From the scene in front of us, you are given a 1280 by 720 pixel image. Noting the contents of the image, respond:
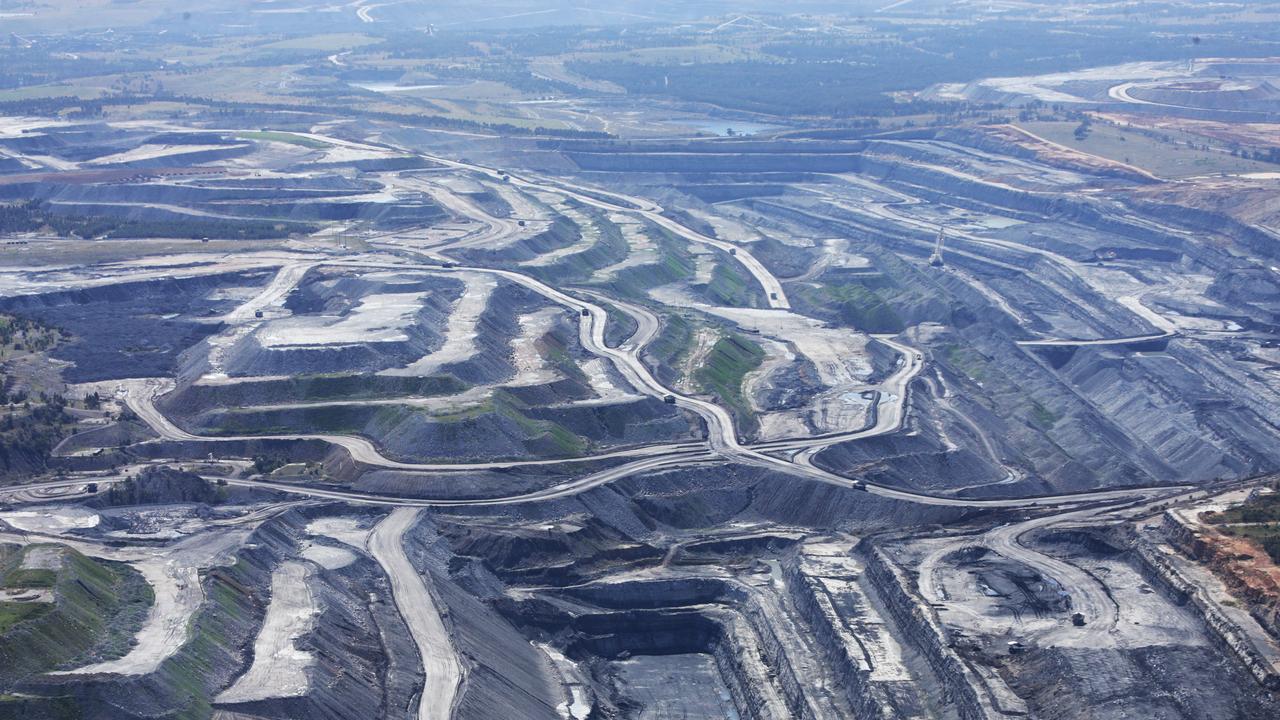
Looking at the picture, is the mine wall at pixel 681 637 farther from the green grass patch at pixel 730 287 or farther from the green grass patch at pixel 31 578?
the green grass patch at pixel 730 287

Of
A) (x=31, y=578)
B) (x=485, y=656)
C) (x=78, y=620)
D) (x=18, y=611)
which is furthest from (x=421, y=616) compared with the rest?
(x=18, y=611)

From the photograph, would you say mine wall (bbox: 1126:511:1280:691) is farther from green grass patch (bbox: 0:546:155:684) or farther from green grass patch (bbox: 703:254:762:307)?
green grass patch (bbox: 703:254:762:307)

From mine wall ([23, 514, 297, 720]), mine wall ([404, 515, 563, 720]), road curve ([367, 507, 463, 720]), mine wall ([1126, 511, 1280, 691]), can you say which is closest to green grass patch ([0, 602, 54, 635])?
mine wall ([23, 514, 297, 720])

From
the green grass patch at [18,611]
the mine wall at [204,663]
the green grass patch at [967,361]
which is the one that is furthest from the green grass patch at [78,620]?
the green grass patch at [967,361]

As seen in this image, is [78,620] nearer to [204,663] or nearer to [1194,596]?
[204,663]

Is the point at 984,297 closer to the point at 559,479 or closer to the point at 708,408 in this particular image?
the point at 708,408

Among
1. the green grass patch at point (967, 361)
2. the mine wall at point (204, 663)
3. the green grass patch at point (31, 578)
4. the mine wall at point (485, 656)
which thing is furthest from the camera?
the green grass patch at point (967, 361)
